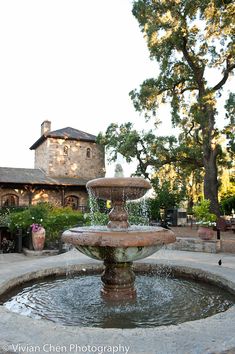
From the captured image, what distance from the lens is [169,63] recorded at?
21.0 m

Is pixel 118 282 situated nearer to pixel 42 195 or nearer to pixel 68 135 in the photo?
pixel 42 195

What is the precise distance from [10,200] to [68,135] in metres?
8.16

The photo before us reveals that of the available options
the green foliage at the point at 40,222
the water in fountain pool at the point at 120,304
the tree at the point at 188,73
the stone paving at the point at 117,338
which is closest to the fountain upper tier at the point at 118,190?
the water in fountain pool at the point at 120,304

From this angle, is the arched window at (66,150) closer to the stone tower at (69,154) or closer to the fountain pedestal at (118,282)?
the stone tower at (69,154)

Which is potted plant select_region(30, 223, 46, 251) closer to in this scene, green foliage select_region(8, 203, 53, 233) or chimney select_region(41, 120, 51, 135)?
green foliage select_region(8, 203, 53, 233)

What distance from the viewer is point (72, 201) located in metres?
28.1

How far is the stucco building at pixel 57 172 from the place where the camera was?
82.7ft

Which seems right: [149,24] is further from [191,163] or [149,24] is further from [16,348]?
[16,348]

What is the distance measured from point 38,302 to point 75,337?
6.94 ft

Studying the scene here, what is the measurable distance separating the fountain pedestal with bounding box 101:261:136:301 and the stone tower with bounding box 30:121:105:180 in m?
24.3

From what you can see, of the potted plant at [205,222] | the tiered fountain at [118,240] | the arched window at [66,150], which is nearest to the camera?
the tiered fountain at [118,240]

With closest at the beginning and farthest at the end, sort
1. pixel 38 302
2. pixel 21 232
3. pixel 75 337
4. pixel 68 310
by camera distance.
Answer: pixel 75 337, pixel 68 310, pixel 38 302, pixel 21 232

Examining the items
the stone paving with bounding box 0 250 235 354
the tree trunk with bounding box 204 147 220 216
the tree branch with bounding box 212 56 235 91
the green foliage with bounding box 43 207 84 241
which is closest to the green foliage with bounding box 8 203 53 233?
the green foliage with bounding box 43 207 84 241

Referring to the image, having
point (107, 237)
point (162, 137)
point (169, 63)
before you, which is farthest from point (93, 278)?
point (169, 63)
